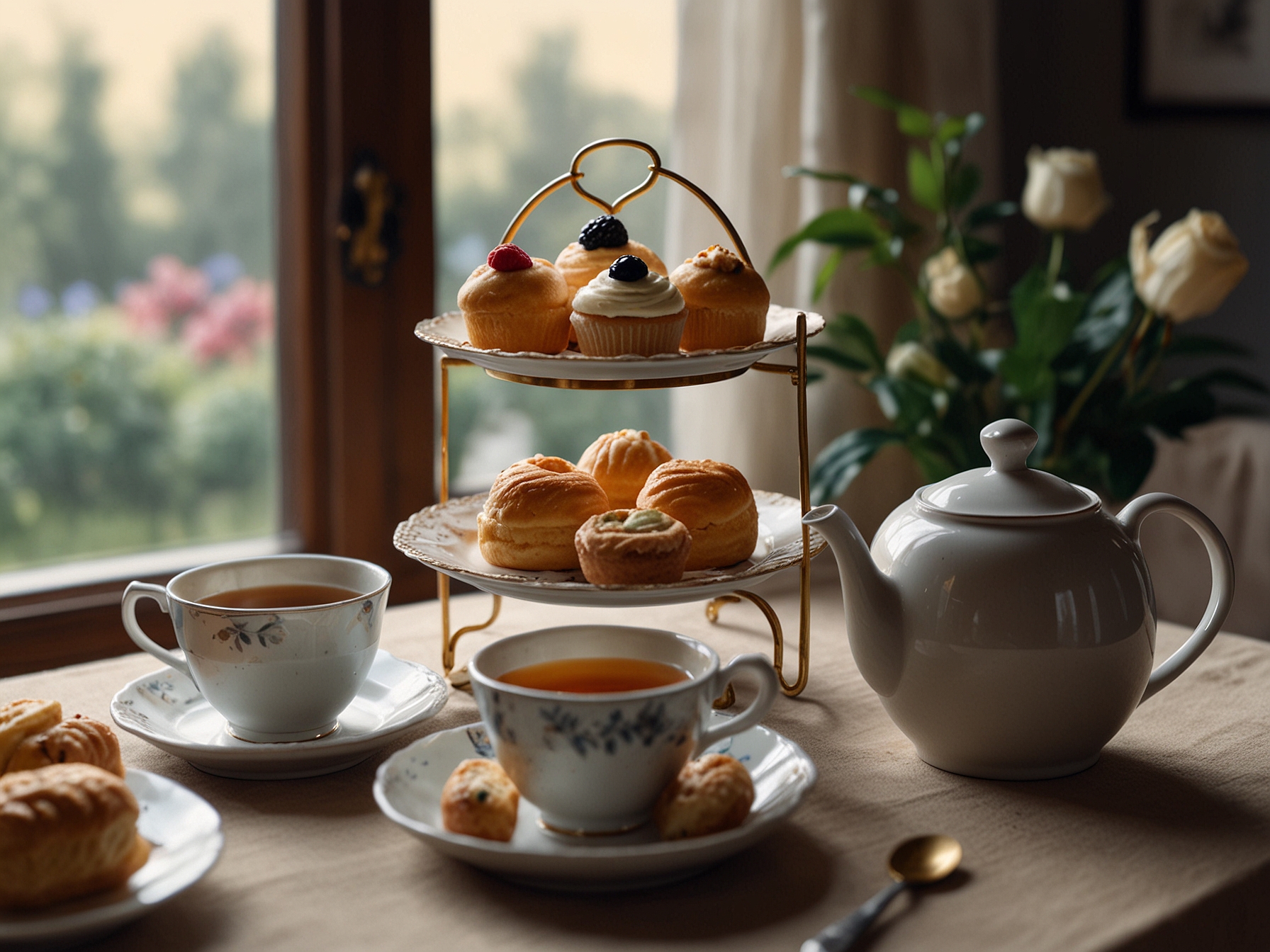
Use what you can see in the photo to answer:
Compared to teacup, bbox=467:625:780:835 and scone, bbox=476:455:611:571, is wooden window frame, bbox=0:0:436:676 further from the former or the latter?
teacup, bbox=467:625:780:835

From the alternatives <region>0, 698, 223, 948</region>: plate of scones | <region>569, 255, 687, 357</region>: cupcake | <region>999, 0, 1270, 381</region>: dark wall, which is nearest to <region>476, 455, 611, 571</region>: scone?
<region>569, 255, 687, 357</region>: cupcake

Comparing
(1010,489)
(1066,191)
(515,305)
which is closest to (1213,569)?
(1010,489)

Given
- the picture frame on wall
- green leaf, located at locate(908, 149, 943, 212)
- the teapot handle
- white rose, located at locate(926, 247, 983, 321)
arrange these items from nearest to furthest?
the teapot handle, white rose, located at locate(926, 247, 983, 321), green leaf, located at locate(908, 149, 943, 212), the picture frame on wall

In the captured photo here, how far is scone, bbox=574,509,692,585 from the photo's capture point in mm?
853

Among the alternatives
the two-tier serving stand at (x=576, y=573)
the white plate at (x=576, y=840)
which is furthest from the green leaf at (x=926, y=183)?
the white plate at (x=576, y=840)

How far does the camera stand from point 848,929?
62cm

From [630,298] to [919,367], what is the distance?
81 centimetres

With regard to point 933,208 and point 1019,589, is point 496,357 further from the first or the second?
point 933,208

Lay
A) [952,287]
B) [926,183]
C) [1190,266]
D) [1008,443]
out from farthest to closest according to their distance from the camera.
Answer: [926,183] < [952,287] < [1190,266] < [1008,443]

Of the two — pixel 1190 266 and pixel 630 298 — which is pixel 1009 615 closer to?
pixel 630 298

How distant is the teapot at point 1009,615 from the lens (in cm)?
77

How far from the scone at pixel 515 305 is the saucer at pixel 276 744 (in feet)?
0.87

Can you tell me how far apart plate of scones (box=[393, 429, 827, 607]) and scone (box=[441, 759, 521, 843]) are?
0.57 ft

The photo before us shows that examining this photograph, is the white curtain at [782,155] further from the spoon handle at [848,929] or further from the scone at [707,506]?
the spoon handle at [848,929]
